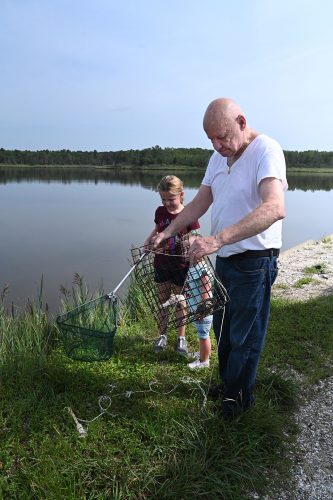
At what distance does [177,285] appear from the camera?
13.0 feet

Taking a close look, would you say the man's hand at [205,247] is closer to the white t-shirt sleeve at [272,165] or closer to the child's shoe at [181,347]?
the white t-shirt sleeve at [272,165]

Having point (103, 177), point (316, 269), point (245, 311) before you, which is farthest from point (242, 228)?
point (103, 177)

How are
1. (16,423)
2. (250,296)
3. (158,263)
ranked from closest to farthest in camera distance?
(250,296)
(16,423)
(158,263)

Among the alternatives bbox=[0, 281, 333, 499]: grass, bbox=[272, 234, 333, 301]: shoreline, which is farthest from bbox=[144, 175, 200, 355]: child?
bbox=[272, 234, 333, 301]: shoreline

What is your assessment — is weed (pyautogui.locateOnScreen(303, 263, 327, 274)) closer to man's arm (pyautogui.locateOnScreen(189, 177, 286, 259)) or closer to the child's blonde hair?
the child's blonde hair

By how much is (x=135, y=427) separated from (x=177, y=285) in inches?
56.4

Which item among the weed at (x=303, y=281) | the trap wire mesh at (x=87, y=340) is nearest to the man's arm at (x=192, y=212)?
the trap wire mesh at (x=87, y=340)

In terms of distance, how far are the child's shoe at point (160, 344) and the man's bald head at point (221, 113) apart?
7.69ft

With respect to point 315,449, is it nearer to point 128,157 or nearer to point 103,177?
point 103,177

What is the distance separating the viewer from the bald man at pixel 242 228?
225 centimetres

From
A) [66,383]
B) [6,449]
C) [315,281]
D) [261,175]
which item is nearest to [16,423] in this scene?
[6,449]

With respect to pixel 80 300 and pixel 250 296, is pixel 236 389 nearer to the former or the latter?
pixel 250 296

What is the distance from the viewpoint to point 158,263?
3.89m

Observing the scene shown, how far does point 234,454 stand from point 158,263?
178 centimetres
